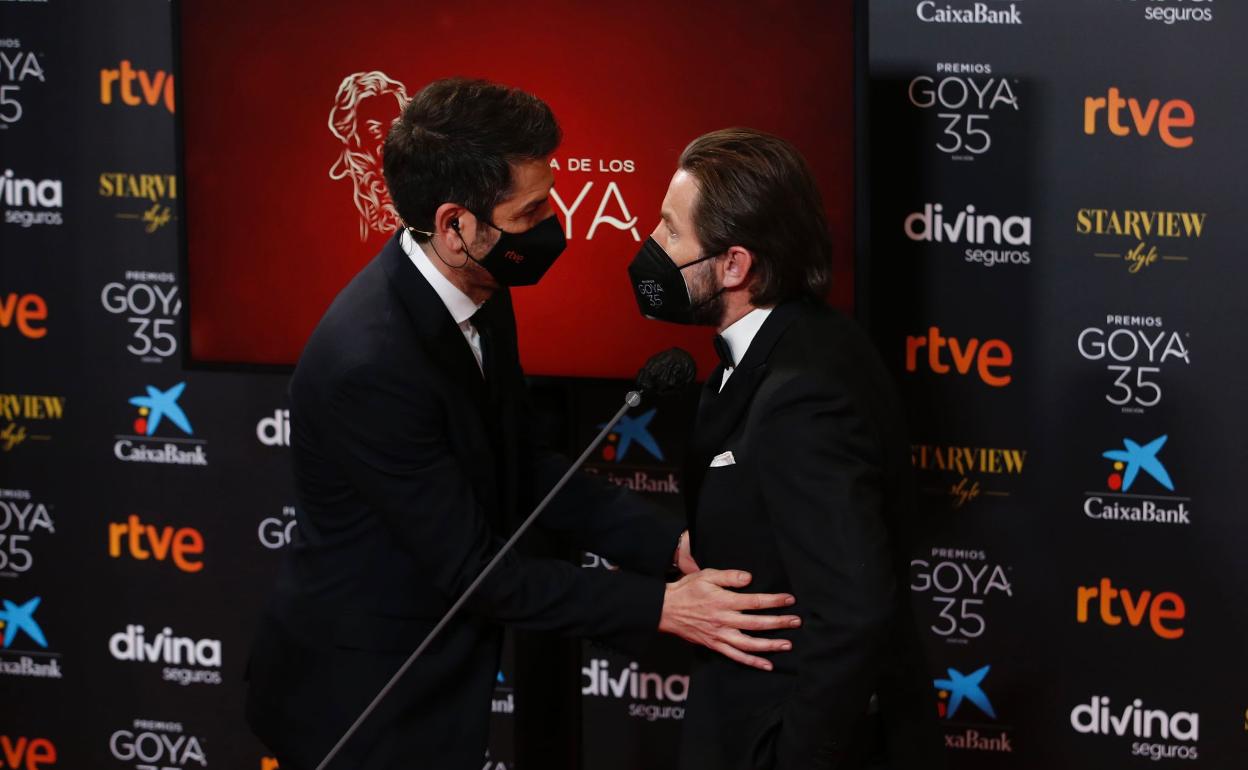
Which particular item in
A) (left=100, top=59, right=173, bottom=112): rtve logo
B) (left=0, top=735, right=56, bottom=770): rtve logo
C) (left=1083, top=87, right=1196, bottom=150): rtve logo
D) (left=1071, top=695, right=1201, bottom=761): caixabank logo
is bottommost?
(left=0, top=735, right=56, bottom=770): rtve logo

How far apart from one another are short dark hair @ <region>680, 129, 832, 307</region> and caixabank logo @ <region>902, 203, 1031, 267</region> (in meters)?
1.25

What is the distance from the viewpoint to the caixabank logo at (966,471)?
3406mm

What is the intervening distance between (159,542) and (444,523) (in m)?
1.96

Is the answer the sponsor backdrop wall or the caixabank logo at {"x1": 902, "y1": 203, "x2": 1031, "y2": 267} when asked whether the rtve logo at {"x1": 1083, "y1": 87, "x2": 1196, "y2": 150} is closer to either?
the sponsor backdrop wall

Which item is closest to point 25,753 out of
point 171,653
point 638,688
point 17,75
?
point 171,653

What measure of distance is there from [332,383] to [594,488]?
69 cm

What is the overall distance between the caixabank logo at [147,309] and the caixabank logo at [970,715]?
7.49ft

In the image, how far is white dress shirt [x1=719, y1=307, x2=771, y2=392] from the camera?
7.11 feet

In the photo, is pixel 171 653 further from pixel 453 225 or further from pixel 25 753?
pixel 453 225

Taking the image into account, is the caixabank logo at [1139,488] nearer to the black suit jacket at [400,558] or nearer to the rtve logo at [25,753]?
the black suit jacket at [400,558]

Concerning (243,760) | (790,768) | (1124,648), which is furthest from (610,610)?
(243,760)

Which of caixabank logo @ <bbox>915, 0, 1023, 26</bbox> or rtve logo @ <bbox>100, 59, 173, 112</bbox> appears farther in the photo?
rtve logo @ <bbox>100, 59, 173, 112</bbox>

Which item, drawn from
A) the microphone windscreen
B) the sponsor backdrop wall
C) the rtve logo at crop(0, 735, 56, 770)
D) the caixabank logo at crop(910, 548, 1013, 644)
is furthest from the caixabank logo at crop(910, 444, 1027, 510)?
the rtve logo at crop(0, 735, 56, 770)

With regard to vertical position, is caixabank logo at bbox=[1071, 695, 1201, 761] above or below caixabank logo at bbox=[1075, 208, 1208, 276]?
below
